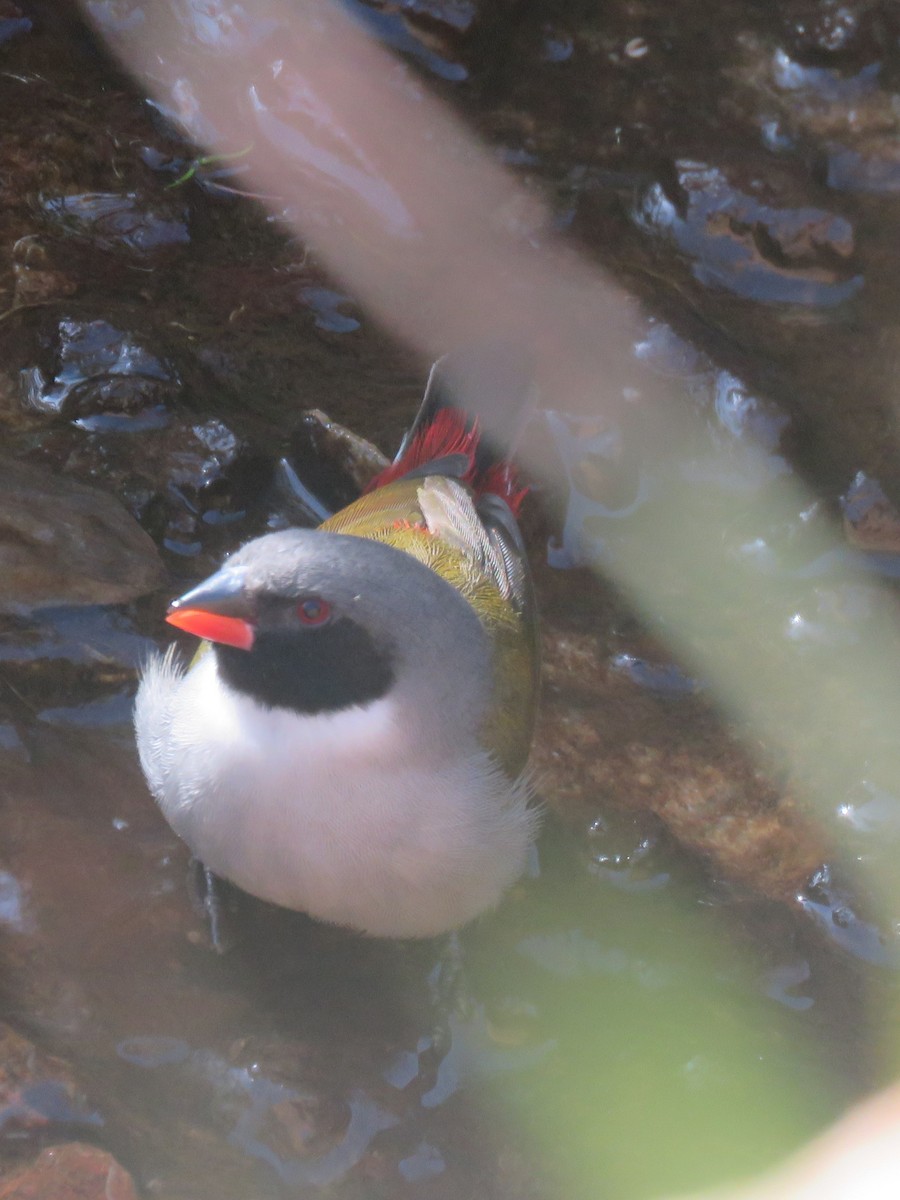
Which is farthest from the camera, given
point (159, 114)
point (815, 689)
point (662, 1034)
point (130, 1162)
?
point (159, 114)

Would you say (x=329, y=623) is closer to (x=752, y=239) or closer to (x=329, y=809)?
(x=329, y=809)

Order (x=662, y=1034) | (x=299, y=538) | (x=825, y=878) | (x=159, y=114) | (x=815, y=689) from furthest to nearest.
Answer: (x=159, y=114) < (x=815, y=689) < (x=825, y=878) < (x=662, y=1034) < (x=299, y=538)

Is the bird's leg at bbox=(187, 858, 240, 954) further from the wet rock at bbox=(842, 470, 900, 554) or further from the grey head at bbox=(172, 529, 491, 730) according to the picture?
the wet rock at bbox=(842, 470, 900, 554)

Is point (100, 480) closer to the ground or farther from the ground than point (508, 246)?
closer to the ground

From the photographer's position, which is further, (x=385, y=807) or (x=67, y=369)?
(x=67, y=369)

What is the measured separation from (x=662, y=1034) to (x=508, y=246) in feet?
7.41

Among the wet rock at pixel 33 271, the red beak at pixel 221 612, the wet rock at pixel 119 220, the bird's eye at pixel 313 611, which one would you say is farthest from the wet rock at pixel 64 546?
the bird's eye at pixel 313 611

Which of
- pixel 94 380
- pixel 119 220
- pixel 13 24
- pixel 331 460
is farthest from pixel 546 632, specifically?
pixel 13 24

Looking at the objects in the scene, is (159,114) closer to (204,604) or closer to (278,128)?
(278,128)

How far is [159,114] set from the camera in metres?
3.66

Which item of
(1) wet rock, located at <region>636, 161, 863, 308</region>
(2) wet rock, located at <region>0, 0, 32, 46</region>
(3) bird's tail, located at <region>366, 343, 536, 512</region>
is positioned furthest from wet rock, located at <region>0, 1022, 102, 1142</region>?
(2) wet rock, located at <region>0, 0, 32, 46</region>

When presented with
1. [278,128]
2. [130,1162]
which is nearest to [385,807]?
[130,1162]

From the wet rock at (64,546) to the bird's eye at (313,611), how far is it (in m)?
1.09

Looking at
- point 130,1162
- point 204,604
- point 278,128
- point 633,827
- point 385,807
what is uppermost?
point 278,128
